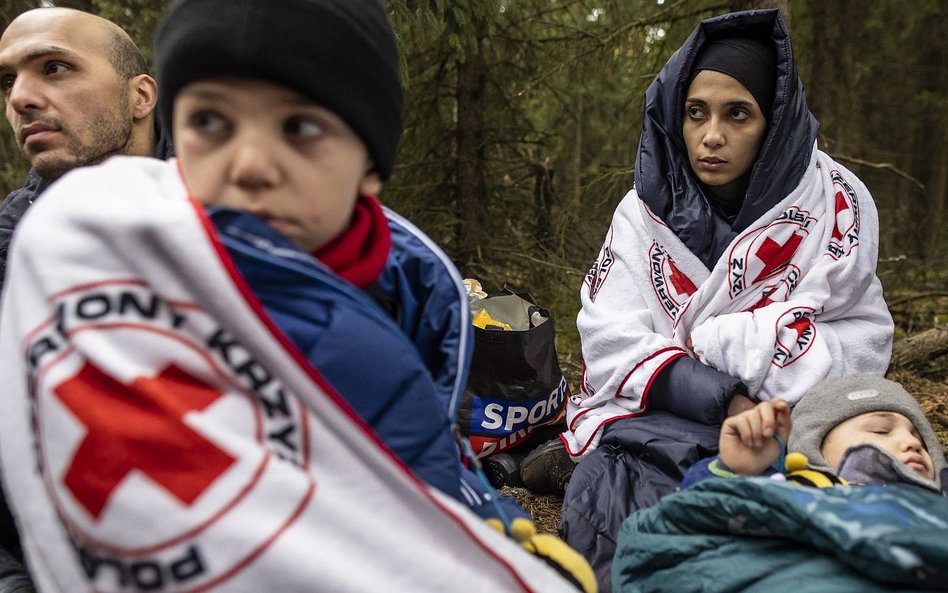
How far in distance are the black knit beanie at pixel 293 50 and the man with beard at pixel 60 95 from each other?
107 centimetres

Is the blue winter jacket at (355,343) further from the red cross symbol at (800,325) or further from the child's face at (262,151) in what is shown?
the red cross symbol at (800,325)

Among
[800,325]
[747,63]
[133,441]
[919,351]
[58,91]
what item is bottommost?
[919,351]

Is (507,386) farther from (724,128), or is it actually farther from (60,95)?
(60,95)

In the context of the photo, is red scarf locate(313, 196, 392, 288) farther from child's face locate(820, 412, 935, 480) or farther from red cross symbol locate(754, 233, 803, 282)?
red cross symbol locate(754, 233, 803, 282)

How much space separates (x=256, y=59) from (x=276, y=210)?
0.26 m

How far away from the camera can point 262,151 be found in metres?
1.21

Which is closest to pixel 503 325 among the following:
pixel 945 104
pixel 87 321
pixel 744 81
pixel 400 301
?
pixel 744 81

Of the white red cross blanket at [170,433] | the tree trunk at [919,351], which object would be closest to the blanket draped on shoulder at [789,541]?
the white red cross blanket at [170,433]

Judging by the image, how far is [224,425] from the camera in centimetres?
107

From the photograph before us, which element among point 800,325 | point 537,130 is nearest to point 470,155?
point 537,130

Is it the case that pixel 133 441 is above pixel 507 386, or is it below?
above

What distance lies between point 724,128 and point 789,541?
5.62ft

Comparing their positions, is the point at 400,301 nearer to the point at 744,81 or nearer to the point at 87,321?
the point at 87,321

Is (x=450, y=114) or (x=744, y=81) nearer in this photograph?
(x=744, y=81)
